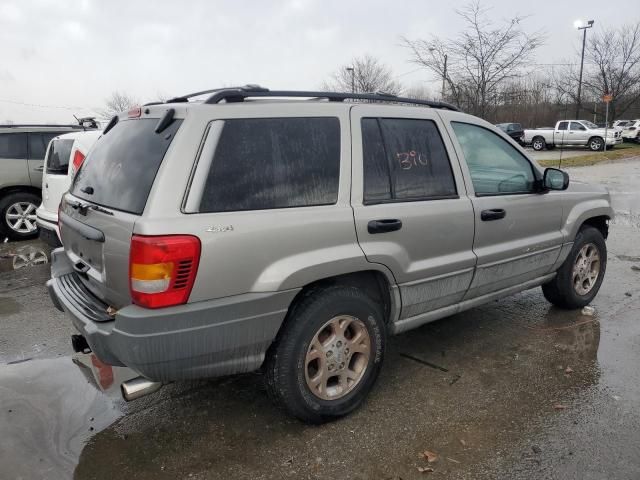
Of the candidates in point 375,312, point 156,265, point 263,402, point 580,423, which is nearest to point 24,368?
point 263,402

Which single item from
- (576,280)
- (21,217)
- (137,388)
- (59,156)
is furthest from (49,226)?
(576,280)

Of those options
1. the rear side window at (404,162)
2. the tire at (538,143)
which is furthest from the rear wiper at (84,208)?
the tire at (538,143)

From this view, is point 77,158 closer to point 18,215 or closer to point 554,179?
point 18,215

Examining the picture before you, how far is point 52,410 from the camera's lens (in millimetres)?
3211

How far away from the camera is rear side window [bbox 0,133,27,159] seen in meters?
8.36

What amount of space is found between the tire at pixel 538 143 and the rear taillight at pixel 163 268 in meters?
30.3

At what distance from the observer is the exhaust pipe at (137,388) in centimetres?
253

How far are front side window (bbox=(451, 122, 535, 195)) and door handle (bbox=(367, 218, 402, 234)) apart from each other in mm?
875

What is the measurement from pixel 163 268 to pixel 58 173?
5430 millimetres

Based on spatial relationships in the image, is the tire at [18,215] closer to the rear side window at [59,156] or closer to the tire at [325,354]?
the rear side window at [59,156]

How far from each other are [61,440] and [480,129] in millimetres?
3485


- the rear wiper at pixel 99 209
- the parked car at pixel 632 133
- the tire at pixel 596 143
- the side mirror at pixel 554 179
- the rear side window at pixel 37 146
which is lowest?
the rear wiper at pixel 99 209

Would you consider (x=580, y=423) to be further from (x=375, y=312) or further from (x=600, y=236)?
(x=600, y=236)

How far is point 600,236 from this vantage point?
475cm
